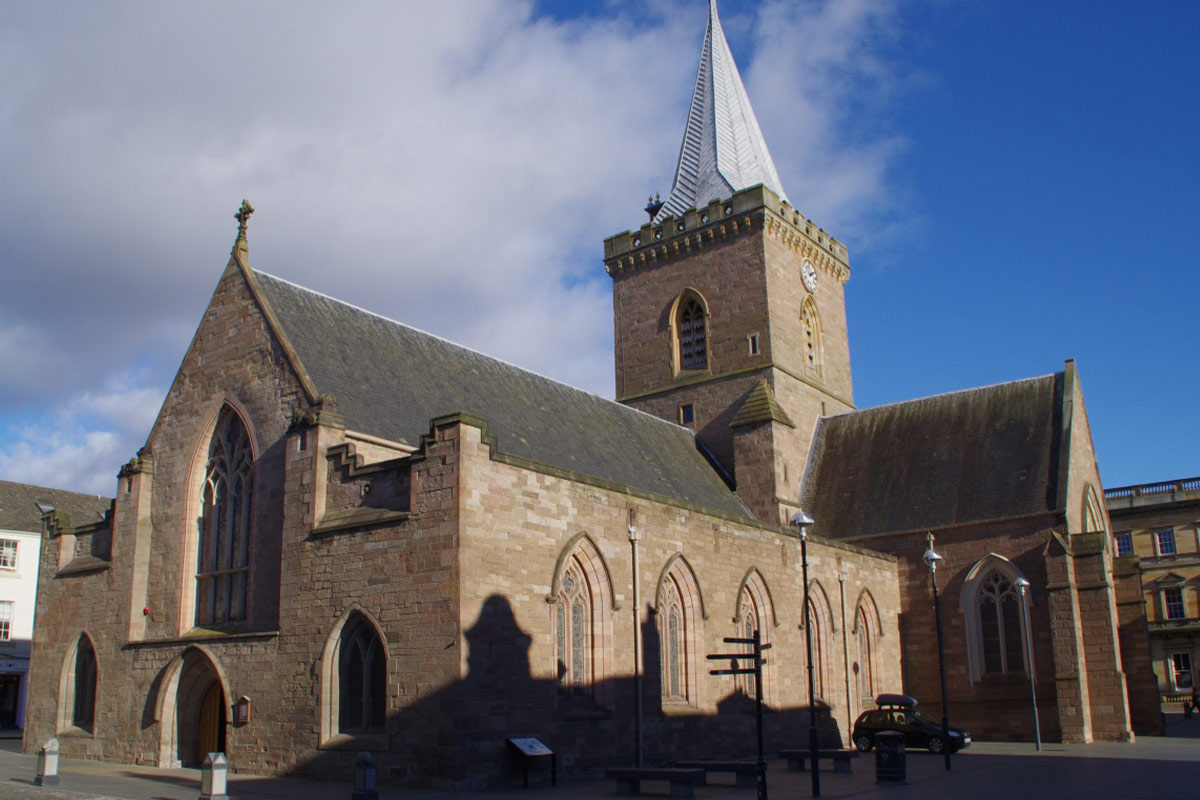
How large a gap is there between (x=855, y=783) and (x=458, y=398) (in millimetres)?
13459

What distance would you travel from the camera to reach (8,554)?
161 feet

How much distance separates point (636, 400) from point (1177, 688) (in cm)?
3952

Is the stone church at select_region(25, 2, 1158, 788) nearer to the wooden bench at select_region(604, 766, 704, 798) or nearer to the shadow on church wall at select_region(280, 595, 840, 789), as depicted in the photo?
the shadow on church wall at select_region(280, 595, 840, 789)

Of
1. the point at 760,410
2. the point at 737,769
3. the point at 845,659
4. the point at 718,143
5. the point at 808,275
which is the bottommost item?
the point at 737,769

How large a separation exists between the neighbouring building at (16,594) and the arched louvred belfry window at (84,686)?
2055 cm

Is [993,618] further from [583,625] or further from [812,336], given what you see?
[583,625]

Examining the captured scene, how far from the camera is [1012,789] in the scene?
18.5 metres

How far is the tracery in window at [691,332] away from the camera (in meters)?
42.6

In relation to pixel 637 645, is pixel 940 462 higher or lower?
higher

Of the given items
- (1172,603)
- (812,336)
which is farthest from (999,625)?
(1172,603)

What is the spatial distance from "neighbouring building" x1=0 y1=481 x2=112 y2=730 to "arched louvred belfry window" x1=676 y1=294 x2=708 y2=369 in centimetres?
2552

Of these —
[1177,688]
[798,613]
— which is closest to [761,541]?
[798,613]

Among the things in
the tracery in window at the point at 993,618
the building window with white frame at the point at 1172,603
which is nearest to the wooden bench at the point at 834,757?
the tracery in window at the point at 993,618

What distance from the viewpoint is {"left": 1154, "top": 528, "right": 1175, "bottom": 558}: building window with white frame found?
202ft
